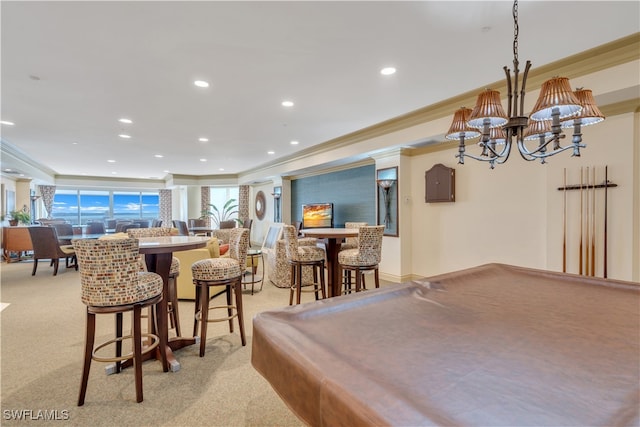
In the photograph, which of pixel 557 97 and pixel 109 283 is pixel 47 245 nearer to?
pixel 109 283

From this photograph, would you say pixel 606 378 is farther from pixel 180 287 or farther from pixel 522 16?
pixel 180 287

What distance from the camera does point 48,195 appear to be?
1090cm

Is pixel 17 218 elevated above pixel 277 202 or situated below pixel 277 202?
below

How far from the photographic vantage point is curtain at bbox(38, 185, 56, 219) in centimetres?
1078

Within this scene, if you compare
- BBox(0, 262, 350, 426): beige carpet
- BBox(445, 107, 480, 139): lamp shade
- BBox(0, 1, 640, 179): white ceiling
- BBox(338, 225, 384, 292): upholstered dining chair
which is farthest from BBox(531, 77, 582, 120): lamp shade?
BBox(0, 262, 350, 426): beige carpet

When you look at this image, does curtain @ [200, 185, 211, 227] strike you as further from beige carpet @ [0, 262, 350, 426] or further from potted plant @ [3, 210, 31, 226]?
beige carpet @ [0, 262, 350, 426]

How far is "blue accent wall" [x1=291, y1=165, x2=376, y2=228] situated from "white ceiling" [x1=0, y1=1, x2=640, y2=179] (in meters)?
1.79

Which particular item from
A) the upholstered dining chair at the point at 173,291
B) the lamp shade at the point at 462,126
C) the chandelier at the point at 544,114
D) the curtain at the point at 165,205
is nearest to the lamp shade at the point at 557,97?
the chandelier at the point at 544,114

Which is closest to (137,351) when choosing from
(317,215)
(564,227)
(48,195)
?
(564,227)

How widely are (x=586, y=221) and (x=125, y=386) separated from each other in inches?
179

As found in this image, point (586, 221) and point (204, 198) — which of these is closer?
point (586, 221)

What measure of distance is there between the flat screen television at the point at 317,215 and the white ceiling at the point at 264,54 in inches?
109

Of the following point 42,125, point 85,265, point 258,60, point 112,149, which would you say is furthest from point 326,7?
point 112,149

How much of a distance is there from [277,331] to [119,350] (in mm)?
1986
